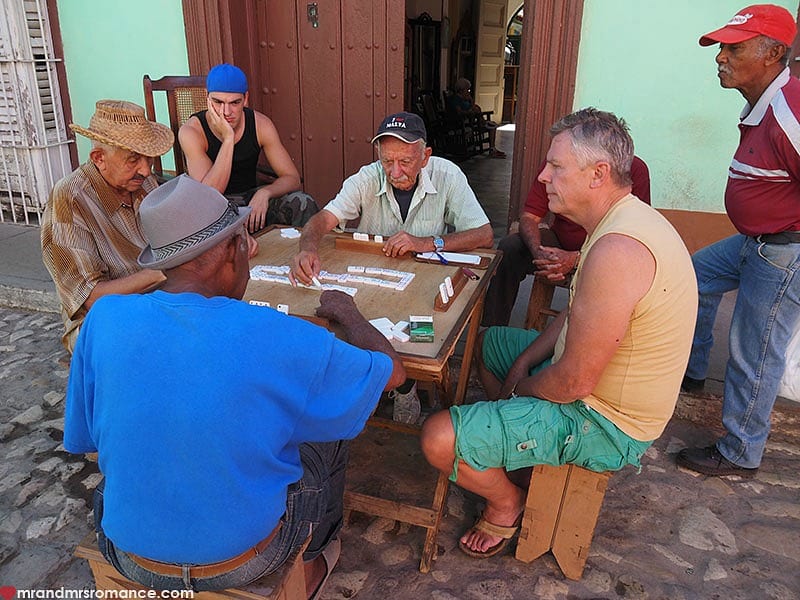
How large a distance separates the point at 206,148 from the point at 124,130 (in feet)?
5.02

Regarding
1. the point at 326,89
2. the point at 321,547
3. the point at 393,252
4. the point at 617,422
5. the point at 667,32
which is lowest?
the point at 321,547

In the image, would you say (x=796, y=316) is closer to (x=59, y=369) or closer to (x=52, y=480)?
(x=52, y=480)

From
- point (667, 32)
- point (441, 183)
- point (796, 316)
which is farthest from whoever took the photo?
point (667, 32)

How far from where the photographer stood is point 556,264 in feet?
10.8

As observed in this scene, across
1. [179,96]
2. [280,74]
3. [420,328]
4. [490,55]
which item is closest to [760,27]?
[420,328]

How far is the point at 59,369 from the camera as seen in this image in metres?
3.85

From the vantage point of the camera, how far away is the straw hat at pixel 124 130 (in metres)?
2.64

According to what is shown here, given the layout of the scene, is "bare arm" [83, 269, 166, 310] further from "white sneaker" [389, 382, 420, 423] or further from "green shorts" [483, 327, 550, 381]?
"green shorts" [483, 327, 550, 381]

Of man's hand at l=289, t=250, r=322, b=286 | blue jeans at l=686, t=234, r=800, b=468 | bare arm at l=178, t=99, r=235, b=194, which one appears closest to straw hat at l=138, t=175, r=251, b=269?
man's hand at l=289, t=250, r=322, b=286

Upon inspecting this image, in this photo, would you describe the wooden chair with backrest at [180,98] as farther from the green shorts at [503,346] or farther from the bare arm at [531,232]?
the green shorts at [503,346]

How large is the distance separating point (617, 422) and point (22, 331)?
160 inches

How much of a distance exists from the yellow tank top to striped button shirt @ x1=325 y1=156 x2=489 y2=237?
46.5 inches

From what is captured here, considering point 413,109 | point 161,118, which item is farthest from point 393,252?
point 413,109

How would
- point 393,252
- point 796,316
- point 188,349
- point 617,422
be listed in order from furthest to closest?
point 393,252, point 796,316, point 617,422, point 188,349
